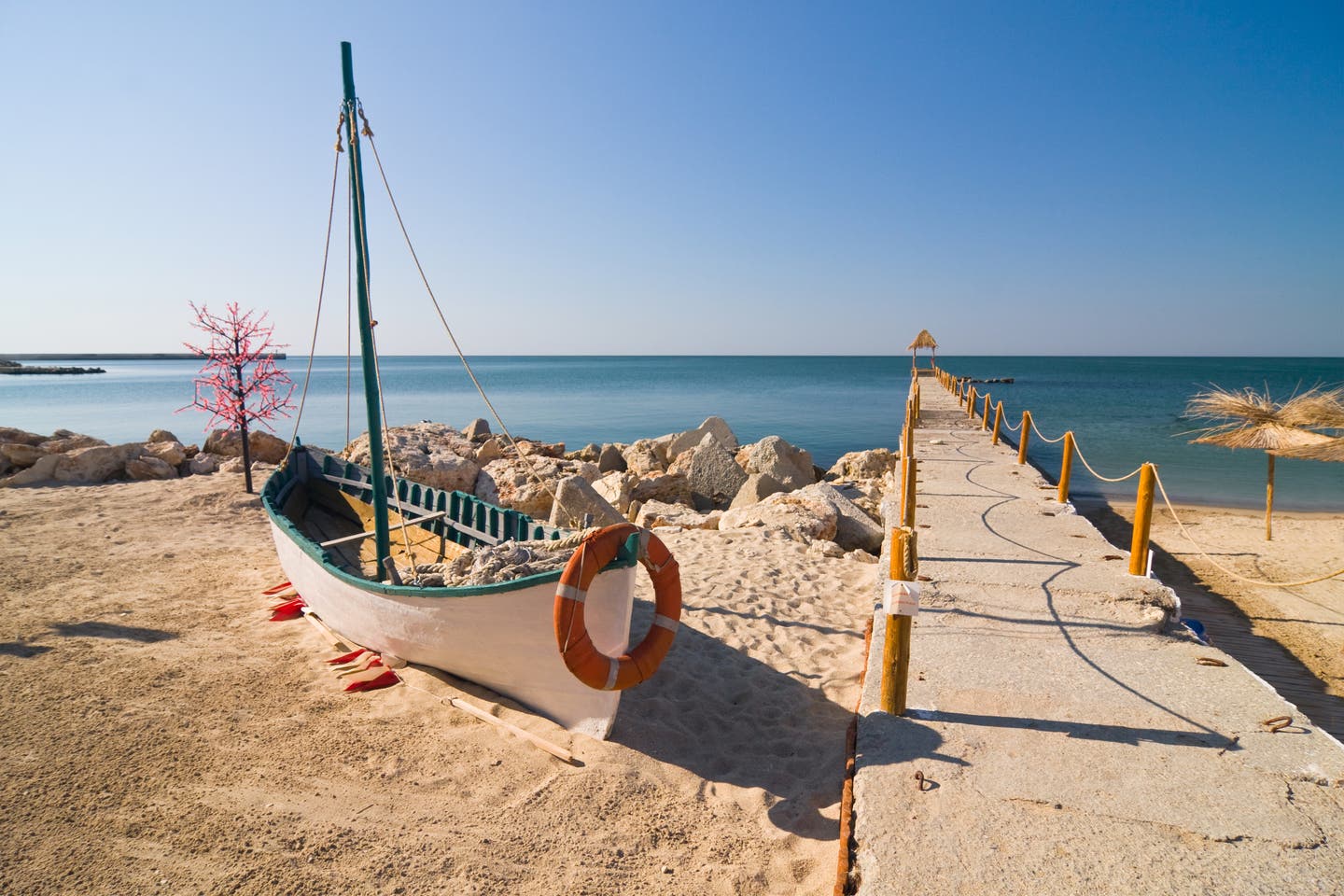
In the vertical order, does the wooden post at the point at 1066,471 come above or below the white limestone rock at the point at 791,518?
above

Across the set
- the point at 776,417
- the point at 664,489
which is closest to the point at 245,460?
the point at 664,489

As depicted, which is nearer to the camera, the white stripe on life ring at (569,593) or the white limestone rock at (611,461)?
the white stripe on life ring at (569,593)

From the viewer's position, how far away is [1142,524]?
5383 millimetres

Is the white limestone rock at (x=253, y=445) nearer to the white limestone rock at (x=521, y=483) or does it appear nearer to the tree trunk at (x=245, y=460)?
the tree trunk at (x=245, y=460)

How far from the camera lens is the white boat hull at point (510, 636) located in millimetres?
4289

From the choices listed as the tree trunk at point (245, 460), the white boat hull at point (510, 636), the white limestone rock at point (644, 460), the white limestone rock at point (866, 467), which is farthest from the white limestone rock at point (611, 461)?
the white boat hull at point (510, 636)

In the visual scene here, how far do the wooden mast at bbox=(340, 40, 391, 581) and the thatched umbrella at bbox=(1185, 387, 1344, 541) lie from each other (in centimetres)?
986

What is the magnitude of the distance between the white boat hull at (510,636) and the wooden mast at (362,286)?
974mm

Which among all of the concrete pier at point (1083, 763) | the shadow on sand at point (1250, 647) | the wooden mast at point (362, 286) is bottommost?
the shadow on sand at point (1250, 647)

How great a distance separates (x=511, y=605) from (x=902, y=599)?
2513 millimetres

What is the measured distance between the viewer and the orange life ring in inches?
158

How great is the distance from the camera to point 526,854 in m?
3.47

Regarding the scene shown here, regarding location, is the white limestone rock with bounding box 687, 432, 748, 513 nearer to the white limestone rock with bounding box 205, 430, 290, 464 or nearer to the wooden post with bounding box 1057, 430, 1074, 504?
the wooden post with bounding box 1057, 430, 1074, 504

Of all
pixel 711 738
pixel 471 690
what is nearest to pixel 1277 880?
pixel 711 738
